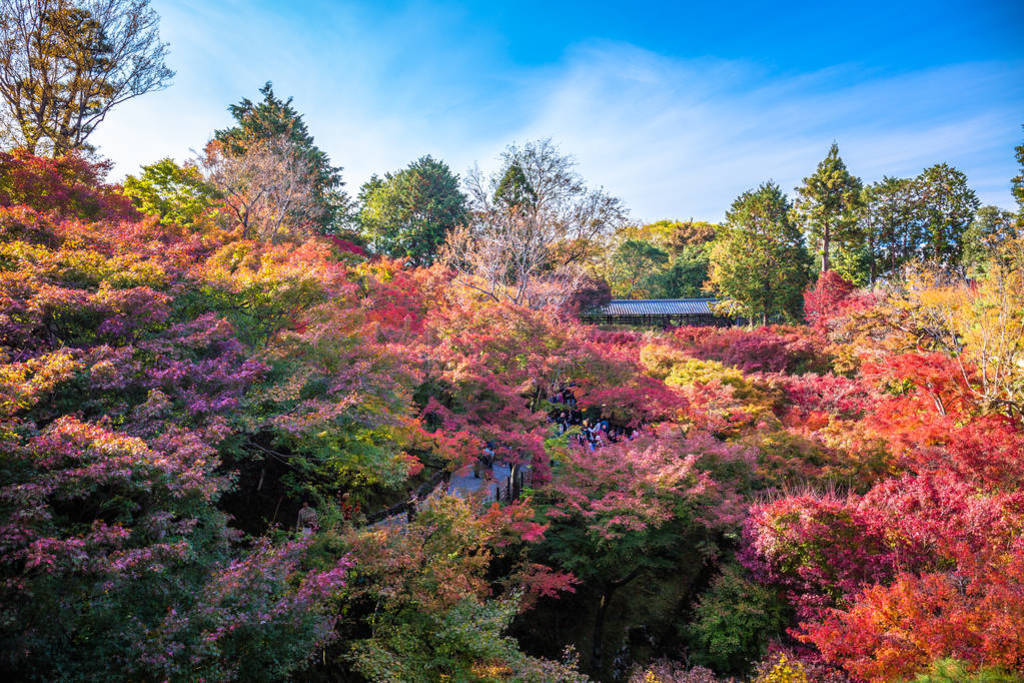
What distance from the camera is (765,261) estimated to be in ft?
96.9

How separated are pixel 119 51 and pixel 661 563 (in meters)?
20.8

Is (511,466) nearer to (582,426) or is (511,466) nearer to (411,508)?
(582,426)

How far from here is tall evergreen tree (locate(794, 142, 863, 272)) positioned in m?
29.8

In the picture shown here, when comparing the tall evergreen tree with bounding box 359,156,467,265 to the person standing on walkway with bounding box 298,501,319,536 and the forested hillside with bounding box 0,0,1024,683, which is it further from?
the person standing on walkway with bounding box 298,501,319,536

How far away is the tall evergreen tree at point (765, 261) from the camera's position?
2927 cm

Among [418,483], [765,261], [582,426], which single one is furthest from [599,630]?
[765,261]

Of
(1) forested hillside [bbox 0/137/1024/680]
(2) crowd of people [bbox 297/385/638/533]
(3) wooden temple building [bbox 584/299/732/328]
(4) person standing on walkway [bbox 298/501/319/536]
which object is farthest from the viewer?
(3) wooden temple building [bbox 584/299/732/328]

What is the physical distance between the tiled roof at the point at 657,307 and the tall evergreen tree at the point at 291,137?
1872cm

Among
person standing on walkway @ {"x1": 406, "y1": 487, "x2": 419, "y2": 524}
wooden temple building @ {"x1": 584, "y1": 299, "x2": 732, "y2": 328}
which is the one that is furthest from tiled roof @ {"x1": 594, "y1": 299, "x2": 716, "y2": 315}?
person standing on walkway @ {"x1": 406, "y1": 487, "x2": 419, "y2": 524}

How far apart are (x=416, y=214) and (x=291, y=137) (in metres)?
9.27

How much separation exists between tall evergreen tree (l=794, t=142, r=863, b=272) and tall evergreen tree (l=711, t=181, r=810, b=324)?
1106 mm

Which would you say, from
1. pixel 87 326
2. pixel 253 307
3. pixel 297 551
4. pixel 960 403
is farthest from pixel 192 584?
pixel 960 403

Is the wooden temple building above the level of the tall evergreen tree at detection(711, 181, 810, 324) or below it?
below

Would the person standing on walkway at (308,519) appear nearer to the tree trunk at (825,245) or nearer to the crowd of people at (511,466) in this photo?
the crowd of people at (511,466)
